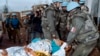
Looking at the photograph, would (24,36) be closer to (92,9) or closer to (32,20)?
(32,20)

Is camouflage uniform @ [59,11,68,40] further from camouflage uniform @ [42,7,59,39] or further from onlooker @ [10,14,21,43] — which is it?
onlooker @ [10,14,21,43]

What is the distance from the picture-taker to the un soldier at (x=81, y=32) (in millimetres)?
5676

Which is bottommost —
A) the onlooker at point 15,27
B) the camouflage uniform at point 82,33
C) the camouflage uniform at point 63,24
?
the onlooker at point 15,27

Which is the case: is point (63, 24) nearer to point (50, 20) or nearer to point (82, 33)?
point (50, 20)

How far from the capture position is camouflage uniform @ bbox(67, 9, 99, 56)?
18.6 ft

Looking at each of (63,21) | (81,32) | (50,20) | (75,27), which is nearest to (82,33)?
(81,32)

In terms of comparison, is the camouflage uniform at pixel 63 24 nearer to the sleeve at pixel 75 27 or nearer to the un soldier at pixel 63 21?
A: the un soldier at pixel 63 21

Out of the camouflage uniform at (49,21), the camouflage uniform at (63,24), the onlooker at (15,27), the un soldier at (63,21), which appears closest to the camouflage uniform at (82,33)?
the camouflage uniform at (49,21)

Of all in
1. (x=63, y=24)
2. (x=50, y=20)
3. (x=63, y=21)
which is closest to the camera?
(x=50, y=20)

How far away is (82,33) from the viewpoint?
5844 mm

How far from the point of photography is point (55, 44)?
4.92 m

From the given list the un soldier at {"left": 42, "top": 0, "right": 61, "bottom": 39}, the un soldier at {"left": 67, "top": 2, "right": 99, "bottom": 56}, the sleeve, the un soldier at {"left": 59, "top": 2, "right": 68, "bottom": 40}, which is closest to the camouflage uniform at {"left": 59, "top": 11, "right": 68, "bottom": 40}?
the un soldier at {"left": 59, "top": 2, "right": 68, "bottom": 40}

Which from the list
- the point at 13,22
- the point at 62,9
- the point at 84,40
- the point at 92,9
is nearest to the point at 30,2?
the point at 13,22

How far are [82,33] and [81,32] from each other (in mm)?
34
